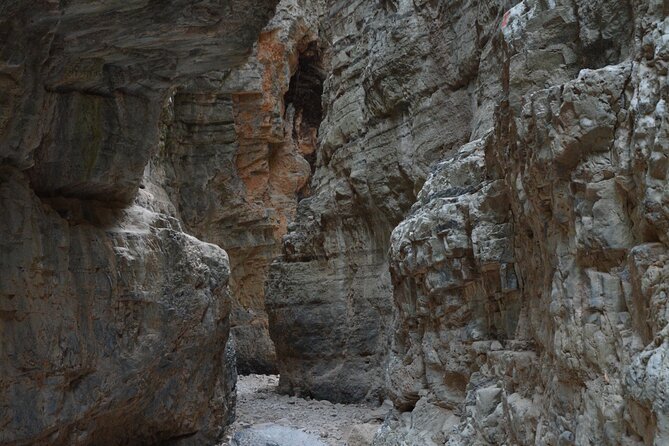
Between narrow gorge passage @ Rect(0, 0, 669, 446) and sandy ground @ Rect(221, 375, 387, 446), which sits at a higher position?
narrow gorge passage @ Rect(0, 0, 669, 446)

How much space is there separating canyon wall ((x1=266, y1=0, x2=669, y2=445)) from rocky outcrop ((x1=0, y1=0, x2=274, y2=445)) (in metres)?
2.80

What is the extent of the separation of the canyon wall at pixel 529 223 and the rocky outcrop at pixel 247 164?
6741 mm

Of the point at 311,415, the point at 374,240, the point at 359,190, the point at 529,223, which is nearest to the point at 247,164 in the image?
the point at 359,190

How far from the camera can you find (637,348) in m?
3.09

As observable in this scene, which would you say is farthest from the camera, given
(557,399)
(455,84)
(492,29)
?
(455,84)

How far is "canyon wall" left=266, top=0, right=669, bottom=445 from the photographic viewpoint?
3146 millimetres

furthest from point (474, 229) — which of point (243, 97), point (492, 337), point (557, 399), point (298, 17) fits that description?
point (298, 17)

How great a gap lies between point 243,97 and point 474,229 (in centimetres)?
1401

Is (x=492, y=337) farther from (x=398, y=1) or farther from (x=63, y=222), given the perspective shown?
(x=398, y=1)

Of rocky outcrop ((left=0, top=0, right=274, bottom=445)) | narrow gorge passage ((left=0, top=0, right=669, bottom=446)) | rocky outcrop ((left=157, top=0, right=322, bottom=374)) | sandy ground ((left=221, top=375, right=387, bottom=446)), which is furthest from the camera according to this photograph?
rocky outcrop ((left=157, top=0, right=322, bottom=374))

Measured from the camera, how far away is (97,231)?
26.1 ft

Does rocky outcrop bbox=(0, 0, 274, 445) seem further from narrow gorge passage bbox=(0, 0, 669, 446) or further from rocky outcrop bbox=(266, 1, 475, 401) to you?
rocky outcrop bbox=(266, 1, 475, 401)

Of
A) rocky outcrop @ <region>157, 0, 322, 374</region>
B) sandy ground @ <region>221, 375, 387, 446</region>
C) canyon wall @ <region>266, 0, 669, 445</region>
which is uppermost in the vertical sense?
rocky outcrop @ <region>157, 0, 322, 374</region>

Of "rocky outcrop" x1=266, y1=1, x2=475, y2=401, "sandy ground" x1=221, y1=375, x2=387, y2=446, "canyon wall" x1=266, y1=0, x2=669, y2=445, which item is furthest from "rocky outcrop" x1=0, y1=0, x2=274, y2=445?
"rocky outcrop" x1=266, y1=1, x2=475, y2=401
